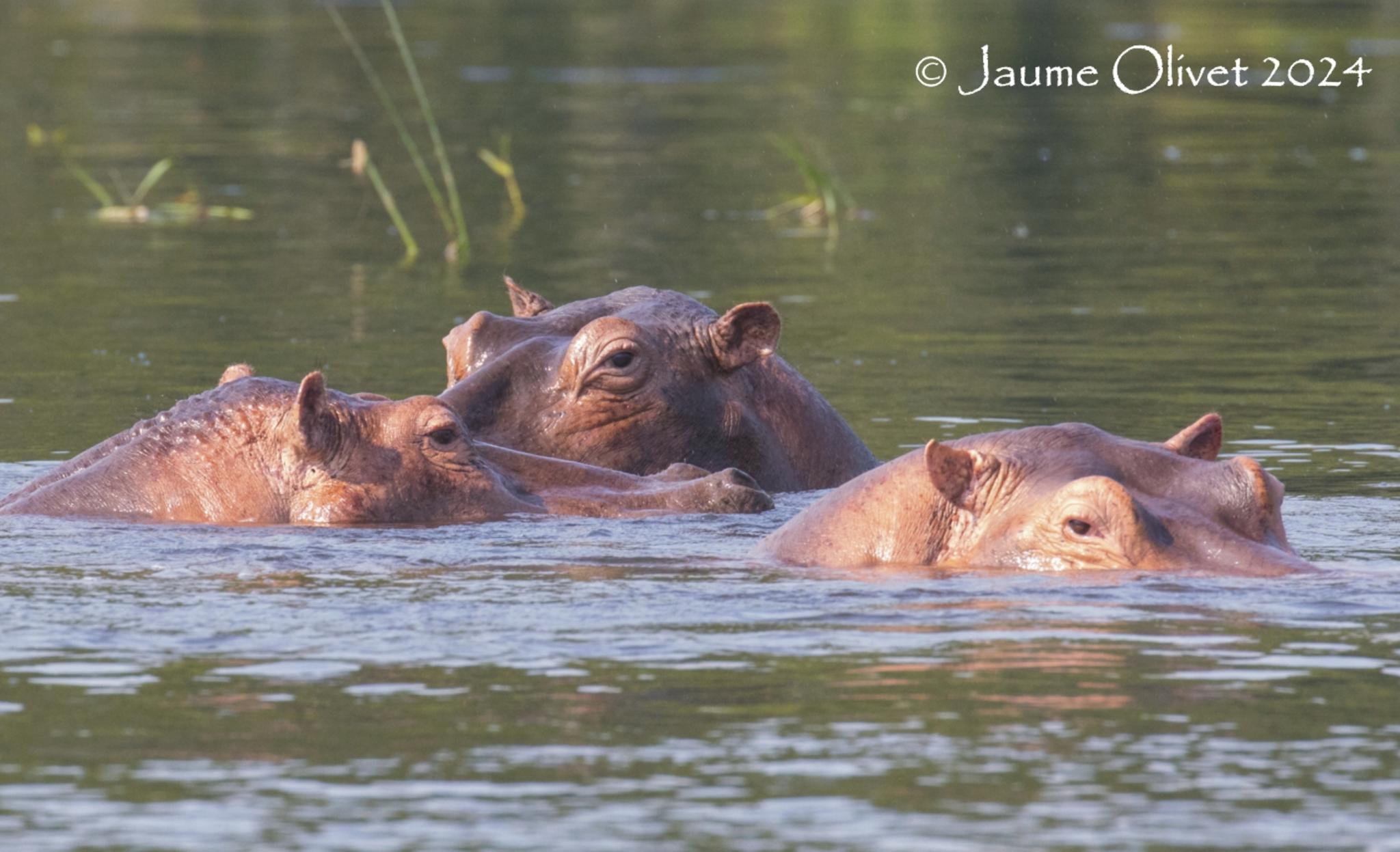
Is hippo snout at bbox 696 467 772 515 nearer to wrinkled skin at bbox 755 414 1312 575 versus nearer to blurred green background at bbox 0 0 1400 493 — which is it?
wrinkled skin at bbox 755 414 1312 575

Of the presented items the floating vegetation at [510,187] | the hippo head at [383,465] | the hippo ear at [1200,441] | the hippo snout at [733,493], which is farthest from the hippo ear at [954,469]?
the floating vegetation at [510,187]

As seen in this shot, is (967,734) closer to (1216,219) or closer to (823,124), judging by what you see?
(1216,219)

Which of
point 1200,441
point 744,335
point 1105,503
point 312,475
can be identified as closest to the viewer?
point 1105,503

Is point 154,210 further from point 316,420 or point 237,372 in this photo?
point 316,420

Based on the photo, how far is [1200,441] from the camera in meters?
8.41

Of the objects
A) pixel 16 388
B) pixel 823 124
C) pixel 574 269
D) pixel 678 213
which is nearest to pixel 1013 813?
pixel 16 388

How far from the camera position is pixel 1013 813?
19.0ft

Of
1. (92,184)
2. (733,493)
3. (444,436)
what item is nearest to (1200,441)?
(733,493)

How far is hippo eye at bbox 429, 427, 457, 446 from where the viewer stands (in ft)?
32.1

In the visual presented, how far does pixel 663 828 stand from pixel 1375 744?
73.1 inches

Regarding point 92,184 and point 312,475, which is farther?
point 92,184

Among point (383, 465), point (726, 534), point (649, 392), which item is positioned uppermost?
point (649, 392)

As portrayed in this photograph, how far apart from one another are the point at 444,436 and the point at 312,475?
0.53m

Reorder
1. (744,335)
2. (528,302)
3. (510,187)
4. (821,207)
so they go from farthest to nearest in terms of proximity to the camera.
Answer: (510,187)
(821,207)
(528,302)
(744,335)
